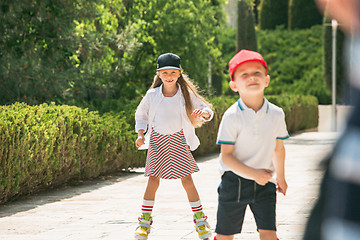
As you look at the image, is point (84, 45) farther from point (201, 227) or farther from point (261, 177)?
point (261, 177)

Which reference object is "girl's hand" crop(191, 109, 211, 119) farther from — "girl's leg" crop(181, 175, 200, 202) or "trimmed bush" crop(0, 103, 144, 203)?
"trimmed bush" crop(0, 103, 144, 203)

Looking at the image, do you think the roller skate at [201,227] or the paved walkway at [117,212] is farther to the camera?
the paved walkway at [117,212]

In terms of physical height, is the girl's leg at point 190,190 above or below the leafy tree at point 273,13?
below

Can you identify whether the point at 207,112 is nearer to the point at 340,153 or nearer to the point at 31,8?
the point at 340,153

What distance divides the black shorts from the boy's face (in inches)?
18.5

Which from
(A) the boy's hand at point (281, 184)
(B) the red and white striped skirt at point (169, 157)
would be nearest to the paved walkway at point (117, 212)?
(B) the red and white striped skirt at point (169, 157)

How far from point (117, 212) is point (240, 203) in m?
3.54

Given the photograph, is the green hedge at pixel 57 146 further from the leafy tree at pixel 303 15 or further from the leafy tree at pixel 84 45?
the leafy tree at pixel 303 15

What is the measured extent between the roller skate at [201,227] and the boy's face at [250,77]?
6.60 feet

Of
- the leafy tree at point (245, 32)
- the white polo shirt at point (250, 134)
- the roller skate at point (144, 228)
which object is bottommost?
the roller skate at point (144, 228)

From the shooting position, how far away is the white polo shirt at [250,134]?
3.36m

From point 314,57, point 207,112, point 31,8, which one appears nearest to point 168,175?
point 207,112

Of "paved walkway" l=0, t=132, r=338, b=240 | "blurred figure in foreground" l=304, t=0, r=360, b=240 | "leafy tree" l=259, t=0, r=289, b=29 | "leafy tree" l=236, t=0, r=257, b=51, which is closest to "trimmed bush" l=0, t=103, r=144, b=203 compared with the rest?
"paved walkway" l=0, t=132, r=338, b=240

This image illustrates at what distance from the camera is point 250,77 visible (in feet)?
10.9
